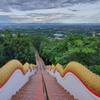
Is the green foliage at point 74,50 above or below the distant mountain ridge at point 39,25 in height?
below

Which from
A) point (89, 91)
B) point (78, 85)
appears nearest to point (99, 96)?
point (89, 91)

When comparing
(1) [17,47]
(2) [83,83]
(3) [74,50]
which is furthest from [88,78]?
(1) [17,47]

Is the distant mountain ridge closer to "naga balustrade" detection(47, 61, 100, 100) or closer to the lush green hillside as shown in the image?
the lush green hillside

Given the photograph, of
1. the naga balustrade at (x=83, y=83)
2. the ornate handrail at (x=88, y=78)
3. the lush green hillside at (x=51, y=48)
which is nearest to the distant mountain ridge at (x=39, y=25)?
the lush green hillside at (x=51, y=48)

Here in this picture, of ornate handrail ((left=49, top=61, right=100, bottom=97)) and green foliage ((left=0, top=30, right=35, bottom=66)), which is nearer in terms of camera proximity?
ornate handrail ((left=49, top=61, right=100, bottom=97))

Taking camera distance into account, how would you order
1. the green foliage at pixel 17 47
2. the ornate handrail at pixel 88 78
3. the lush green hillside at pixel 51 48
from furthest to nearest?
the green foliage at pixel 17 47 < the lush green hillside at pixel 51 48 < the ornate handrail at pixel 88 78

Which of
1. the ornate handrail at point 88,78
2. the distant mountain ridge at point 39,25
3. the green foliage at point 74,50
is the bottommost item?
the green foliage at point 74,50

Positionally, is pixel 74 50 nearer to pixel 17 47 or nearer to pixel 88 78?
pixel 17 47

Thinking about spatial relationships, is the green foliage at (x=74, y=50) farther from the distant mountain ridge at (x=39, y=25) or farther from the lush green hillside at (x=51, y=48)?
the distant mountain ridge at (x=39, y=25)

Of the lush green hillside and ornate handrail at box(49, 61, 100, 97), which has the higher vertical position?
ornate handrail at box(49, 61, 100, 97)

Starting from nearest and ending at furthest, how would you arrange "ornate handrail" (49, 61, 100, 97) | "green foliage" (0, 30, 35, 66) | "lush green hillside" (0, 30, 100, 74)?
"ornate handrail" (49, 61, 100, 97), "lush green hillside" (0, 30, 100, 74), "green foliage" (0, 30, 35, 66)

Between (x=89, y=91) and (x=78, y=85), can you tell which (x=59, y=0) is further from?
(x=89, y=91)

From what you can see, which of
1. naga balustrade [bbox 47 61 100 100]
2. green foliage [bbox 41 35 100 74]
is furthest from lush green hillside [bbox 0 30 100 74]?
naga balustrade [bbox 47 61 100 100]
